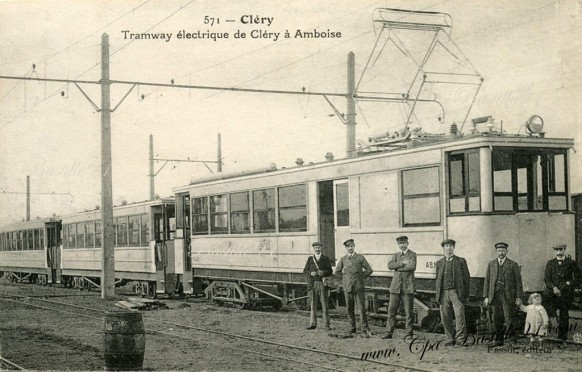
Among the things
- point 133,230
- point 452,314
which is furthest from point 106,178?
point 452,314

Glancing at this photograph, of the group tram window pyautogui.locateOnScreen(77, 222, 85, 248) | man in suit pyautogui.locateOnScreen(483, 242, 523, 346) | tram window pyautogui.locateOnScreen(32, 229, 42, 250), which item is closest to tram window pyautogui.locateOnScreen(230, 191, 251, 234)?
man in suit pyautogui.locateOnScreen(483, 242, 523, 346)

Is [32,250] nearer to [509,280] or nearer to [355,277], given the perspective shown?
[355,277]

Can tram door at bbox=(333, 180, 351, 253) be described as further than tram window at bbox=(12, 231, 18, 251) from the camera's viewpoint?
No

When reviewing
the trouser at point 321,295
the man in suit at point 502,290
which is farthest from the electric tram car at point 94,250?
the man in suit at point 502,290

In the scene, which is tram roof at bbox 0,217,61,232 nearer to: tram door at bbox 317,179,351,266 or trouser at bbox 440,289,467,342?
tram door at bbox 317,179,351,266

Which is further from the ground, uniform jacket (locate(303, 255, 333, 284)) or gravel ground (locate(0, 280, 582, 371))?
uniform jacket (locate(303, 255, 333, 284))

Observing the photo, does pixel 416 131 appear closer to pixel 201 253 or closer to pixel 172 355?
pixel 172 355
